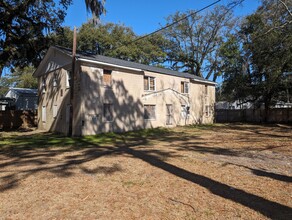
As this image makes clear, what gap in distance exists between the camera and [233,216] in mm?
3771

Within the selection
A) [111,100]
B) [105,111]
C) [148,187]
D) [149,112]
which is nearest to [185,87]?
[149,112]

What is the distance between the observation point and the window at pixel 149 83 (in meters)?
20.3

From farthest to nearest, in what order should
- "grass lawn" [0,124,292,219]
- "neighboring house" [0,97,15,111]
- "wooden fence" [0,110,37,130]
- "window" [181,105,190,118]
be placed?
"neighboring house" [0,97,15,111], "window" [181,105,190,118], "wooden fence" [0,110,37,130], "grass lawn" [0,124,292,219]

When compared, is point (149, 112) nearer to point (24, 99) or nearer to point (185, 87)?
point (185, 87)

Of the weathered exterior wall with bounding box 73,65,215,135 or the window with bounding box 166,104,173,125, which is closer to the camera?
the weathered exterior wall with bounding box 73,65,215,135

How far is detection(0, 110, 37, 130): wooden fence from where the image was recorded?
805 inches

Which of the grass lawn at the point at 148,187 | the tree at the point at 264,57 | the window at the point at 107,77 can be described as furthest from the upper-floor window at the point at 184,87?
the grass lawn at the point at 148,187

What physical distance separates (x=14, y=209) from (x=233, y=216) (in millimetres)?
3868

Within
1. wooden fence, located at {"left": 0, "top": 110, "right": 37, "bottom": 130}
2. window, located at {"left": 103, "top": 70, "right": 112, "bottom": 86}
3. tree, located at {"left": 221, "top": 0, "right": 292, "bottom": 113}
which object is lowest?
wooden fence, located at {"left": 0, "top": 110, "right": 37, "bottom": 130}

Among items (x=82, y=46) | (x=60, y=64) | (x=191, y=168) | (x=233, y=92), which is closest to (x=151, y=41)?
(x=82, y=46)

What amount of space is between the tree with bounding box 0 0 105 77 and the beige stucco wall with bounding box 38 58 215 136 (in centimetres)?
265

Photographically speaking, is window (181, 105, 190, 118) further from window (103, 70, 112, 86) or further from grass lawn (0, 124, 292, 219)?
grass lawn (0, 124, 292, 219)

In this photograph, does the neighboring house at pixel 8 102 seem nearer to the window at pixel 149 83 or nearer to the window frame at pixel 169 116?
the window at pixel 149 83

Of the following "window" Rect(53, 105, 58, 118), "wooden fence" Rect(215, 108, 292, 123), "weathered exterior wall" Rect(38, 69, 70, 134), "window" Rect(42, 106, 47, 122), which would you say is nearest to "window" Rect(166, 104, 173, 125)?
"weathered exterior wall" Rect(38, 69, 70, 134)
